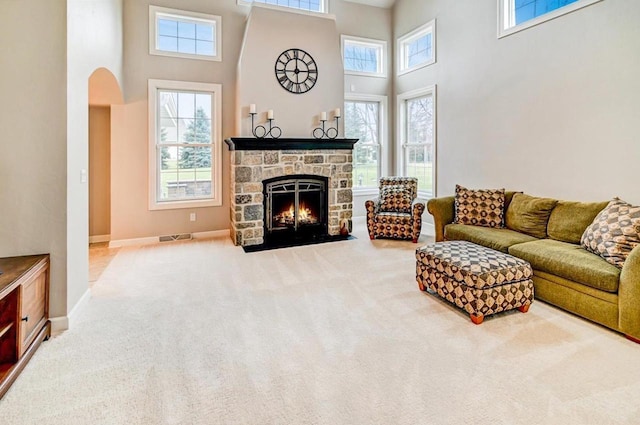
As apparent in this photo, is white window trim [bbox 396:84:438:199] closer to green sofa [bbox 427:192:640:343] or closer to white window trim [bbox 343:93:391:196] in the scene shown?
white window trim [bbox 343:93:391:196]

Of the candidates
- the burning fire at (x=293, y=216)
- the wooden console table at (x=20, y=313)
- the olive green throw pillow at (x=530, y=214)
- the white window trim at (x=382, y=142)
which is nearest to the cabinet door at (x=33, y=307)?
the wooden console table at (x=20, y=313)

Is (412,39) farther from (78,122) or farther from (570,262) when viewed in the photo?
(78,122)

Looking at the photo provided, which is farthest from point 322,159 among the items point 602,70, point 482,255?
point 602,70

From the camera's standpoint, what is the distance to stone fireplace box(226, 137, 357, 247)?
5418 mm

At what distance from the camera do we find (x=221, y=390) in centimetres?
207

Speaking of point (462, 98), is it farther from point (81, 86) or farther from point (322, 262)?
point (81, 86)

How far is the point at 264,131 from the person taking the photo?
5.60m

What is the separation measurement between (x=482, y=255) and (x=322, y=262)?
202 cm

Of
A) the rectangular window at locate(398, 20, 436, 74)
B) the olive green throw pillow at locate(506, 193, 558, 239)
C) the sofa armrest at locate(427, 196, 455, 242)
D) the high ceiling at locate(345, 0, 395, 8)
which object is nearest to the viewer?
the olive green throw pillow at locate(506, 193, 558, 239)

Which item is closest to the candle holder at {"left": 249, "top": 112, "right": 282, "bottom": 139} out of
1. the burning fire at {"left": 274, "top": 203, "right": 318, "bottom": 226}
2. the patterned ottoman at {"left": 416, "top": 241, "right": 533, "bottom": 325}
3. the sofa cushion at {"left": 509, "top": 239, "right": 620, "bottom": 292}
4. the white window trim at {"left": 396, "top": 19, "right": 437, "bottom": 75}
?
the burning fire at {"left": 274, "top": 203, "right": 318, "bottom": 226}

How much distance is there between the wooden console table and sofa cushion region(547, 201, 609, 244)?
184 inches

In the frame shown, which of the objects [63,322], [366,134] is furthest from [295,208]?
[63,322]

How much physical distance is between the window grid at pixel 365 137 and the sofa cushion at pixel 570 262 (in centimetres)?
397

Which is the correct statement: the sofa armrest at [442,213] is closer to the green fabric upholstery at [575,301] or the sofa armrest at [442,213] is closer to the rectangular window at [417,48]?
the green fabric upholstery at [575,301]
